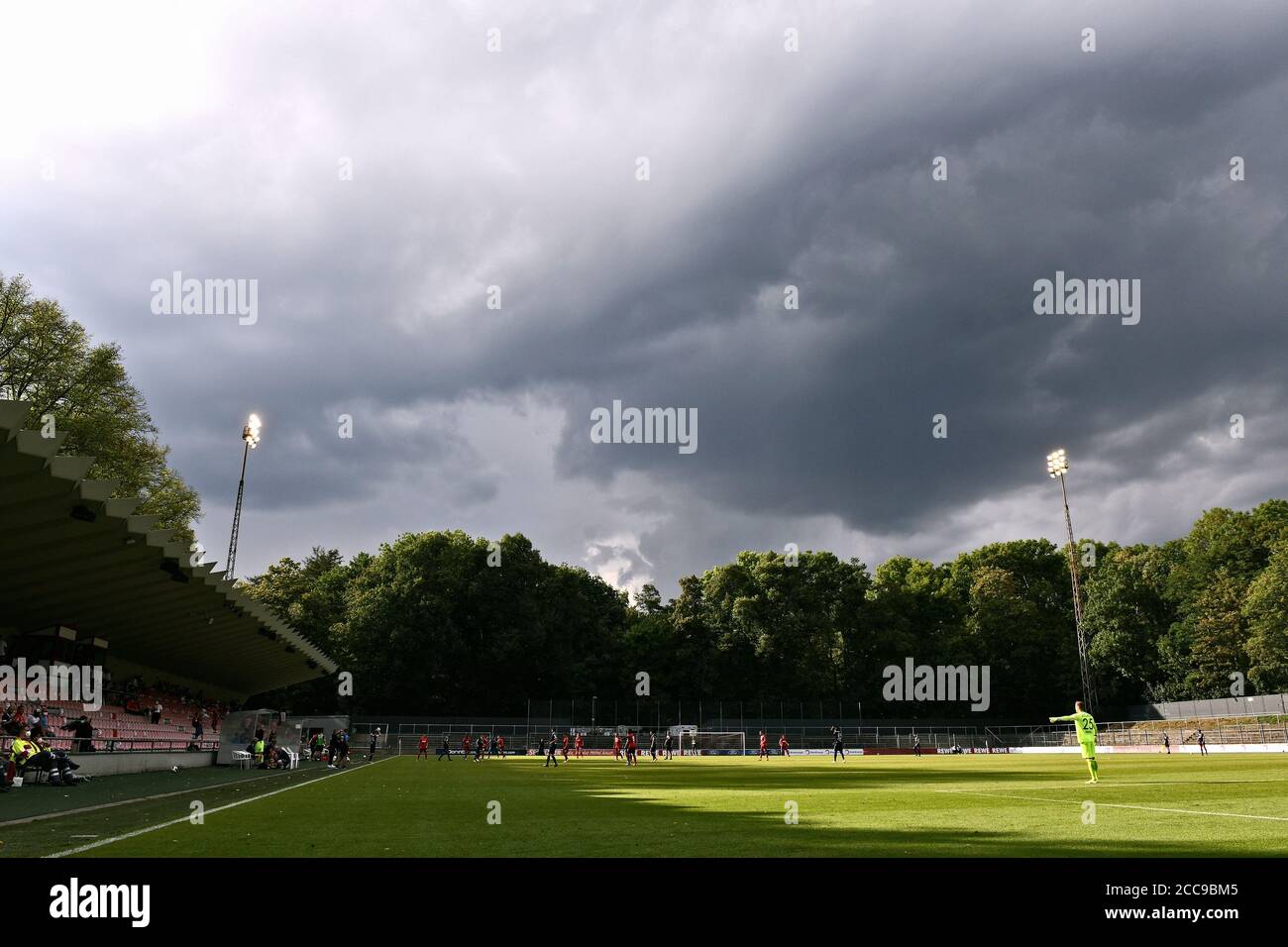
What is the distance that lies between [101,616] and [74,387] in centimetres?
1926

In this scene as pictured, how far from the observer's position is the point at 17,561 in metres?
20.6

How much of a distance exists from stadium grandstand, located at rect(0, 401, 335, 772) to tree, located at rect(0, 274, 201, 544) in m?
6.87

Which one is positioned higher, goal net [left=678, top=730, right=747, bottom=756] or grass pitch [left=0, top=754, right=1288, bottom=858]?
grass pitch [left=0, top=754, right=1288, bottom=858]

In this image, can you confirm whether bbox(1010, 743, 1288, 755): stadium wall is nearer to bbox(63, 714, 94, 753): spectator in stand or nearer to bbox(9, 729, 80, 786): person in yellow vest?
bbox(63, 714, 94, 753): spectator in stand

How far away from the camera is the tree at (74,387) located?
3947 centimetres

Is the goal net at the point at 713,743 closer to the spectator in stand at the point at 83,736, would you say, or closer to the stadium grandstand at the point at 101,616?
the stadium grandstand at the point at 101,616

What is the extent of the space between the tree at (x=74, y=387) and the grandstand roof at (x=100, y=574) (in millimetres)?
6693

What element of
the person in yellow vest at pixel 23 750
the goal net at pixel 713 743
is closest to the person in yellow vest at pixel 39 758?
the person in yellow vest at pixel 23 750

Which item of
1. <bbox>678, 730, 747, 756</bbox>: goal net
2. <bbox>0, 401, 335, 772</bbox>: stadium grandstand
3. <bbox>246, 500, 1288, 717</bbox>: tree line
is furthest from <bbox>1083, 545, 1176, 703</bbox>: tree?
<bbox>0, 401, 335, 772</bbox>: stadium grandstand

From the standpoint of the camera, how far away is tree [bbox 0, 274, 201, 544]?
39.5 meters

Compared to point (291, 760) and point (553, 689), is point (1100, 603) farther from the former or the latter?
point (291, 760)

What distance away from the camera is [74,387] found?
41.6m
